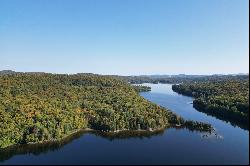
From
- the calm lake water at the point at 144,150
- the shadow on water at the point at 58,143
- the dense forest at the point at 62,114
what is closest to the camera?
the calm lake water at the point at 144,150

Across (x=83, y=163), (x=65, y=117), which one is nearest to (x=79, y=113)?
(x=65, y=117)

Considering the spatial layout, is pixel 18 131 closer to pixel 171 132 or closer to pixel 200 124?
pixel 171 132

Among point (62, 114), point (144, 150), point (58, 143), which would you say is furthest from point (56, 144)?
point (144, 150)

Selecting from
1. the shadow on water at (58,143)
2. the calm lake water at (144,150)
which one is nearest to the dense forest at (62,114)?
the shadow on water at (58,143)

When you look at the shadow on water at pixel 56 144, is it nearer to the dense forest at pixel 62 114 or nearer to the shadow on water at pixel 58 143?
the shadow on water at pixel 58 143

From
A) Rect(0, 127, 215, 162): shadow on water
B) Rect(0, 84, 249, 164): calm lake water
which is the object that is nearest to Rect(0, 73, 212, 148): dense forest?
Rect(0, 127, 215, 162): shadow on water
